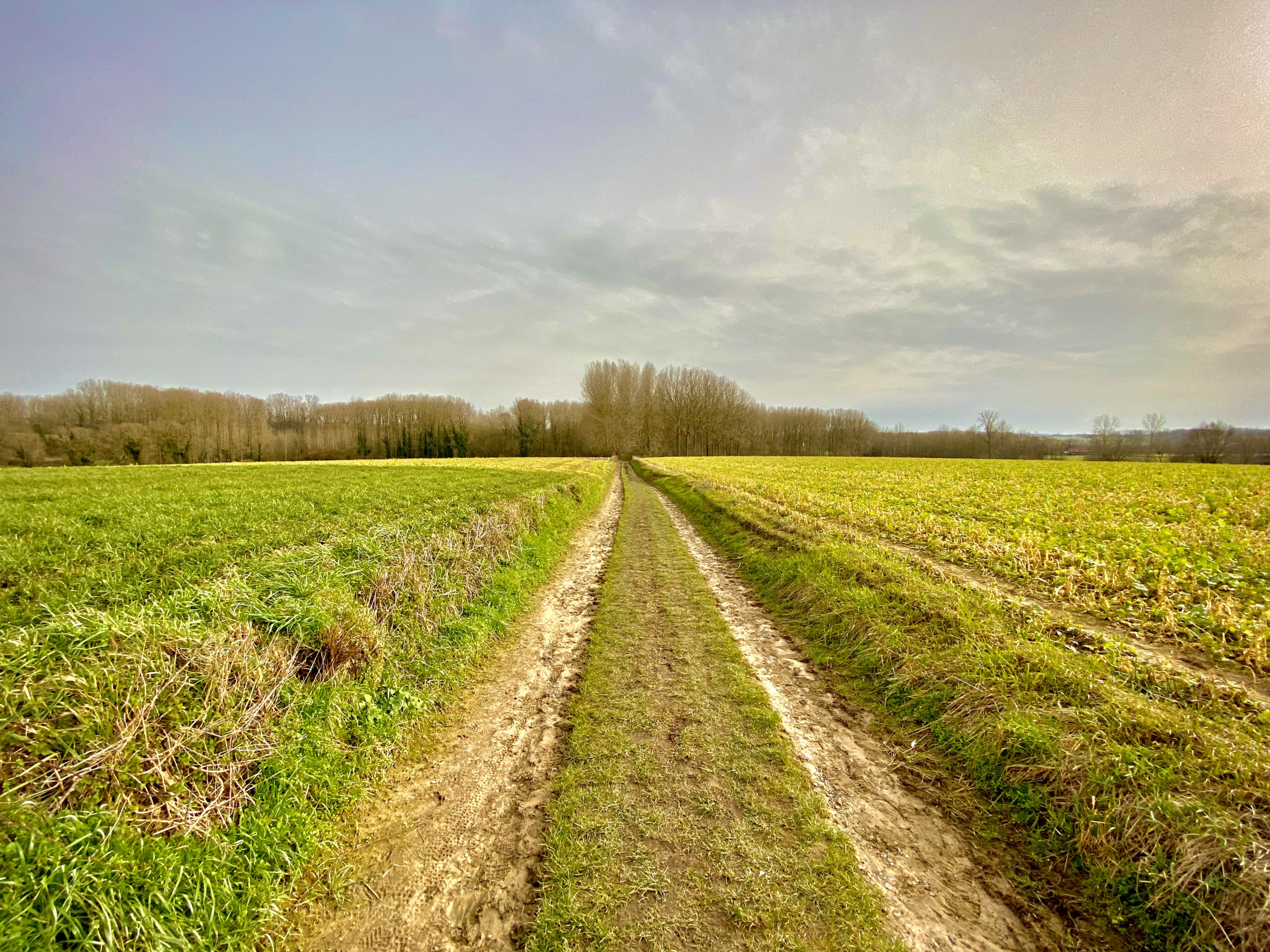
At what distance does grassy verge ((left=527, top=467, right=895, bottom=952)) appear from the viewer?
3016 millimetres

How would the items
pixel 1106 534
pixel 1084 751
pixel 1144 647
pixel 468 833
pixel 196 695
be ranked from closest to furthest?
pixel 196 695, pixel 468 833, pixel 1084 751, pixel 1144 647, pixel 1106 534

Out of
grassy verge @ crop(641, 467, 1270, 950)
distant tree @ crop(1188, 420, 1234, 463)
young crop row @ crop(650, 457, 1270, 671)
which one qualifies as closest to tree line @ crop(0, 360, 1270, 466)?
distant tree @ crop(1188, 420, 1234, 463)

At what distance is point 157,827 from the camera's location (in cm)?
308

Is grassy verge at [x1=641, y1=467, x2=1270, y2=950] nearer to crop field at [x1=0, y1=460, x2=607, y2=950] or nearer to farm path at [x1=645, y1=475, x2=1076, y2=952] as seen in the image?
farm path at [x1=645, y1=475, x2=1076, y2=952]

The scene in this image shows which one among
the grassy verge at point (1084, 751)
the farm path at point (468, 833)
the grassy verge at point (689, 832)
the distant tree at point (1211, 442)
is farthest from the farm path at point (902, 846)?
the distant tree at point (1211, 442)

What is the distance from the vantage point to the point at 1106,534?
37.3ft

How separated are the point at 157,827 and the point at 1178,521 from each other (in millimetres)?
21480

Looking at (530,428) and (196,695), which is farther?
(530,428)

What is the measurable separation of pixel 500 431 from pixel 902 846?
10310cm

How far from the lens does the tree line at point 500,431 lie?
70.2m

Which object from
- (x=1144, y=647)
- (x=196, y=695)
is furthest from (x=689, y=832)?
(x=1144, y=647)

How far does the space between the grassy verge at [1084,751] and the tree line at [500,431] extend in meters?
84.3

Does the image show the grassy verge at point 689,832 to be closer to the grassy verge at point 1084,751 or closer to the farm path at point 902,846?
the farm path at point 902,846

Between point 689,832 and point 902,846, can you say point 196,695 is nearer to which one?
point 689,832
